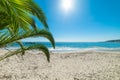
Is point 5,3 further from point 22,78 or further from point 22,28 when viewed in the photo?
point 22,78

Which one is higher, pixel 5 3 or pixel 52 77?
pixel 5 3

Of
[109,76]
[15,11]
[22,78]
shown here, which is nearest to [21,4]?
[15,11]

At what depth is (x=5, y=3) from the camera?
3008 mm

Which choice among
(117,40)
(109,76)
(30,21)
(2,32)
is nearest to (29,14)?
(30,21)

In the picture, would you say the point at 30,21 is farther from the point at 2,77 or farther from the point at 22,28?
the point at 2,77

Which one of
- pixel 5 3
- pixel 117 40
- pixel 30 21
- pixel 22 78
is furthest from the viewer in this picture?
pixel 117 40

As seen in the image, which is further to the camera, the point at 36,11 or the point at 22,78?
the point at 22,78

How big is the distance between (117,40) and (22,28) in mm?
119218

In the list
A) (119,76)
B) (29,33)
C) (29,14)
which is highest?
A: (29,14)

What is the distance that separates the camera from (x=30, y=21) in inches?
144

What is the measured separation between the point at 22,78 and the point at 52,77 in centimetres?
117

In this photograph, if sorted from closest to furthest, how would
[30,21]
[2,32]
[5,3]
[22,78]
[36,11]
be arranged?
1. [5,3]
2. [36,11]
3. [30,21]
4. [2,32]
5. [22,78]

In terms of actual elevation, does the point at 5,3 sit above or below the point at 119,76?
above

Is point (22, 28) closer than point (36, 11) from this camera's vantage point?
No
